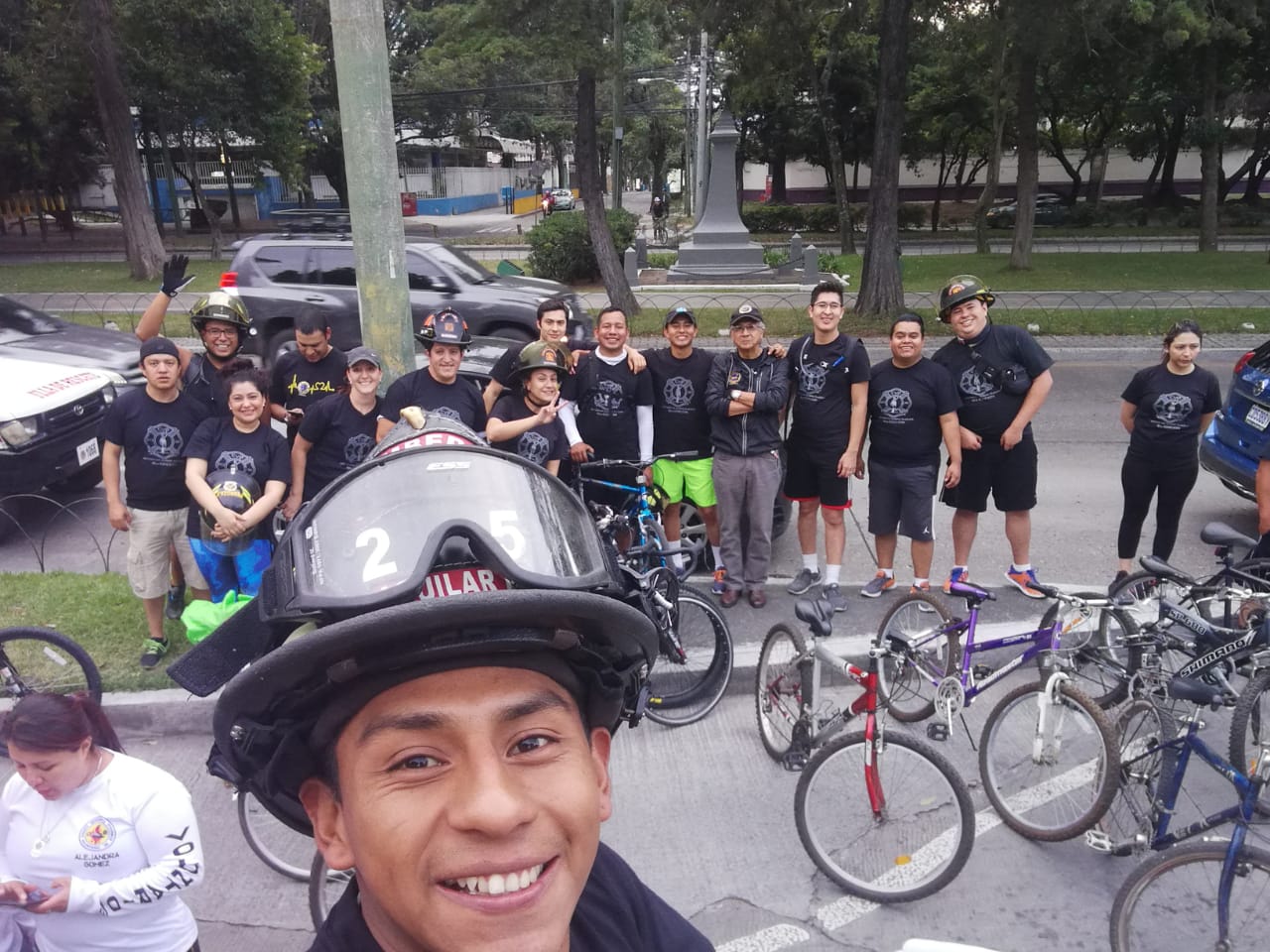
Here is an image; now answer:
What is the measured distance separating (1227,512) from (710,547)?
474 centimetres

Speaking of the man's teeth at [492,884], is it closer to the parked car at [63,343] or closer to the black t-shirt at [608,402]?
the black t-shirt at [608,402]

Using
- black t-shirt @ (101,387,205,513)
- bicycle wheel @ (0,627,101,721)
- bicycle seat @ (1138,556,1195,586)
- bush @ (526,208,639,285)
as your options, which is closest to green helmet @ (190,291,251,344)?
black t-shirt @ (101,387,205,513)

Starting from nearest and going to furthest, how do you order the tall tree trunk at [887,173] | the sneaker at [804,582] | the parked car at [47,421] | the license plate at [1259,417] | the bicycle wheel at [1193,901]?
the bicycle wheel at [1193,901]
the sneaker at [804,582]
the license plate at [1259,417]
the parked car at [47,421]
the tall tree trunk at [887,173]

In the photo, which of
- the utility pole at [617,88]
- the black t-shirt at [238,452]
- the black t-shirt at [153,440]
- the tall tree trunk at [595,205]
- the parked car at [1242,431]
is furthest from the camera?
the tall tree trunk at [595,205]

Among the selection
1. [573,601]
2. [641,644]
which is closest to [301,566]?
[573,601]

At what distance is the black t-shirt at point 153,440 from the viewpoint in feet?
17.1

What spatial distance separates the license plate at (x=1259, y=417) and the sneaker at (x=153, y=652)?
6.95 metres

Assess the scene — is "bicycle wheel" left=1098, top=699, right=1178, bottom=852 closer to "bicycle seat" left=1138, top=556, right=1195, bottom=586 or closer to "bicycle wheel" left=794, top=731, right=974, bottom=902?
"bicycle seat" left=1138, top=556, right=1195, bottom=586

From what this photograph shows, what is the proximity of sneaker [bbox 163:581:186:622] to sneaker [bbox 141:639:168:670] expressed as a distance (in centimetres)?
38

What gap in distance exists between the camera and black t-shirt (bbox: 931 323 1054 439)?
5910 millimetres

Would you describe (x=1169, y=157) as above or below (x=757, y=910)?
above

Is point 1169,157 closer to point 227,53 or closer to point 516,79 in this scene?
point 516,79

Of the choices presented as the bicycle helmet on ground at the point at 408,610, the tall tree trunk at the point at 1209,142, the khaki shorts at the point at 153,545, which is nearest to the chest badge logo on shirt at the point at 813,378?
the khaki shorts at the point at 153,545

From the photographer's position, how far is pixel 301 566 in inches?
50.1
